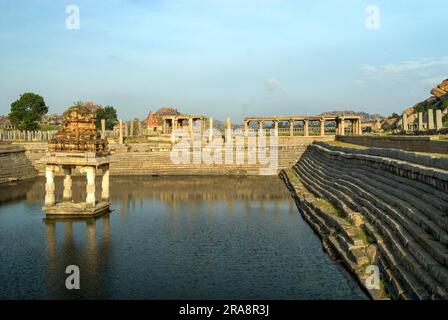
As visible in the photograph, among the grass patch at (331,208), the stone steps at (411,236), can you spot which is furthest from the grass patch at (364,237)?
the grass patch at (331,208)

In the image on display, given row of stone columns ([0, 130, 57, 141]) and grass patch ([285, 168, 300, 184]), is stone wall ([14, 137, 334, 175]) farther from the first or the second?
row of stone columns ([0, 130, 57, 141])

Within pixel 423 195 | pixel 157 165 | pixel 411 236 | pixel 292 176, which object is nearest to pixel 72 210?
pixel 423 195

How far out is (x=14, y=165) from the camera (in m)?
56.1

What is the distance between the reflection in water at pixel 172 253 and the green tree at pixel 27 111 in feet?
205

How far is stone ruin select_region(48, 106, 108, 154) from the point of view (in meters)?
31.1

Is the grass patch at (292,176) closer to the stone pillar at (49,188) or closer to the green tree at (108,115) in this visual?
the stone pillar at (49,188)

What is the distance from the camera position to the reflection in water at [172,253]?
55.7 ft

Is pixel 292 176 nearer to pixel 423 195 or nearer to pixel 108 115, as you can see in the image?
pixel 423 195

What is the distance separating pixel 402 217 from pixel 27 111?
93941 millimetres

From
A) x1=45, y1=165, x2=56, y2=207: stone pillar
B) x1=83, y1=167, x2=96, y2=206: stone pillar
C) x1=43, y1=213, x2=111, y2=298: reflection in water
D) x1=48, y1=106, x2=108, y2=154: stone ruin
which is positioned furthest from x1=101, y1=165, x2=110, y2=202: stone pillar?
x1=45, y1=165, x2=56, y2=207: stone pillar

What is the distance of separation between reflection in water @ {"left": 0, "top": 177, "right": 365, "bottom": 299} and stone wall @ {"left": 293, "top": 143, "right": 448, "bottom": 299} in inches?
78.1
